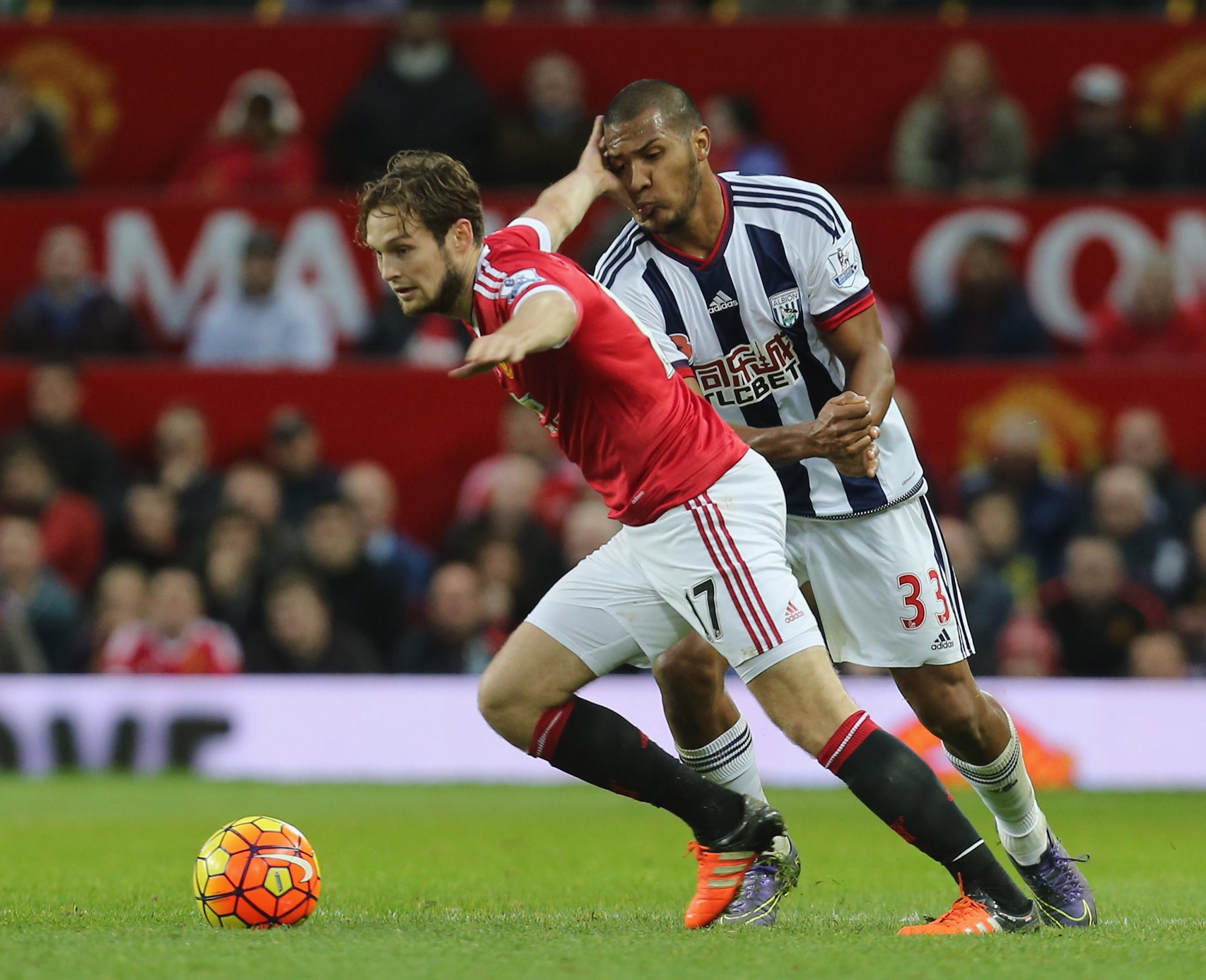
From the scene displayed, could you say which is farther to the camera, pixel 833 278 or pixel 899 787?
pixel 833 278

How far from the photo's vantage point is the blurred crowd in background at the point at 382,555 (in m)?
11.3

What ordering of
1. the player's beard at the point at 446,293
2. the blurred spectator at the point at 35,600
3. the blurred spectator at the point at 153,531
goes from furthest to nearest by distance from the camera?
the blurred spectator at the point at 153,531
the blurred spectator at the point at 35,600
the player's beard at the point at 446,293

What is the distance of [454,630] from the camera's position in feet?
36.9

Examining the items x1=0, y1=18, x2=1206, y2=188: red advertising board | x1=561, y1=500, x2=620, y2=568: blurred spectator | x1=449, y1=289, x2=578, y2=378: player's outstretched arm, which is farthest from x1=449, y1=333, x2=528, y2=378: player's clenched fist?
x1=0, y1=18, x2=1206, y2=188: red advertising board

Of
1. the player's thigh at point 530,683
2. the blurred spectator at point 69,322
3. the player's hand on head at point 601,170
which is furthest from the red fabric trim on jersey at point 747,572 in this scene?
the blurred spectator at point 69,322

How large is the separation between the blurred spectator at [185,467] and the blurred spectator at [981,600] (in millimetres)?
4616

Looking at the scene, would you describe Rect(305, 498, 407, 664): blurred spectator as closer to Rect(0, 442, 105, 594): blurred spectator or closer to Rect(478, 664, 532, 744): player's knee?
Rect(0, 442, 105, 594): blurred spectator

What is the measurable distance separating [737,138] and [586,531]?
3.72 metres

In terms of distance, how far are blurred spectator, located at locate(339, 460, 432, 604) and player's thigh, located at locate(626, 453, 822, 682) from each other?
22.2ft

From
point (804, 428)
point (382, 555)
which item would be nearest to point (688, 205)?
point (804, 428)

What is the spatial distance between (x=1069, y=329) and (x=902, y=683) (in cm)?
857

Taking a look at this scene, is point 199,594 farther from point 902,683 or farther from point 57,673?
point 902,683

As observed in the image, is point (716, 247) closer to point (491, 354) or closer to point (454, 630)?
point (491, 354)

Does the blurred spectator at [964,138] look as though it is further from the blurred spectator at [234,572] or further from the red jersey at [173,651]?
the red jersey at [173,651]
